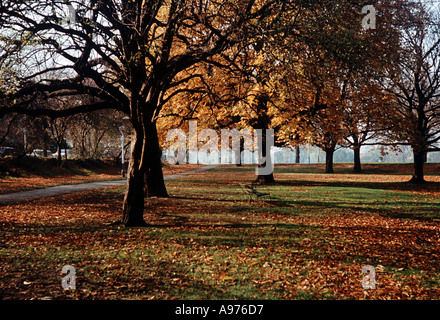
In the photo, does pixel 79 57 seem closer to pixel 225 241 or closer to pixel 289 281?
pixel 225 241

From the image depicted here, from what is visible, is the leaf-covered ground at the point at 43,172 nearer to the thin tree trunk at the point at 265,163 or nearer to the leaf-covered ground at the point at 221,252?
the leaf-covered ground at the point at 221,252

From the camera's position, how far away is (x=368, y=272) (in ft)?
19.1

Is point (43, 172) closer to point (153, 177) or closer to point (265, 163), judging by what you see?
point (153, 177)

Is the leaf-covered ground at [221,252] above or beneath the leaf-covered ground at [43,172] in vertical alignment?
beneath

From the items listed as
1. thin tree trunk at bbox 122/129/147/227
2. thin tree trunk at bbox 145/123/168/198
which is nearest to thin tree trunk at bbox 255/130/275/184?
thin tree trunk at bbox 145/123/168/198

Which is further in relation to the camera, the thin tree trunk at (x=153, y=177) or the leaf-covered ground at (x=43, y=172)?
the leaf-covered ground at (x=43, y=172)

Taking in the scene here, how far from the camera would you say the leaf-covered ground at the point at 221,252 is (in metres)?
5.02

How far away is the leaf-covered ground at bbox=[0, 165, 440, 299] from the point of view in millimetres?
5020

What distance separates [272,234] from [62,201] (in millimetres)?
10524

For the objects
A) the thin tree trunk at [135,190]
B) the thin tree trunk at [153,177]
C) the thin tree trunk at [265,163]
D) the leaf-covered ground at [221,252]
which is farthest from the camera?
the thin tree trunk at [265,163]

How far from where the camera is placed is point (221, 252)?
280 inches

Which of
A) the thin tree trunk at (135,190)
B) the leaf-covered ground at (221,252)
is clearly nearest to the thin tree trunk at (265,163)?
the leaf-covered ground at (221,252)

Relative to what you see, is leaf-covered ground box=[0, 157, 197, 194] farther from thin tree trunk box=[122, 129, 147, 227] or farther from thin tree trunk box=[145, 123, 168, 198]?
thin tree trunk box=[122, 129, 147, 227]

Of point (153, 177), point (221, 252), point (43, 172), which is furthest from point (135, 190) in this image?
point (43, 172)
